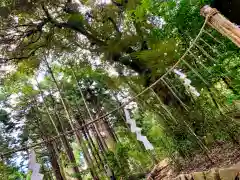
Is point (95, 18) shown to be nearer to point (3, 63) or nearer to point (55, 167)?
point (3, 63)

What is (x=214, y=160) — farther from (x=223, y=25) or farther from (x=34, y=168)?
(x=223, y=25)

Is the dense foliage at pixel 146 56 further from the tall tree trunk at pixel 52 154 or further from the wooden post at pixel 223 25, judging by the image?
the tall tree trunk at pixel 52 154

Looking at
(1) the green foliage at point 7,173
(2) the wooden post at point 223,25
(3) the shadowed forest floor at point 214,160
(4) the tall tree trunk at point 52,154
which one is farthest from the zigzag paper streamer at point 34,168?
(4) the tall tree trunk at point 52,154

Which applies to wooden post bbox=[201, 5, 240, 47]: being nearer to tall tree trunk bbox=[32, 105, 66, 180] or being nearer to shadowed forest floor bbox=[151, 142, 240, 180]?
shadowed forest floor bbox=[151, 142, 240, 180]

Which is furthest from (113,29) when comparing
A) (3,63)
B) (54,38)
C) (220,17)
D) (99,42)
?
(220,17)

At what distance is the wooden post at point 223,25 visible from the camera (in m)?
2.87

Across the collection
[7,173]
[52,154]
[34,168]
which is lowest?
[34,168]

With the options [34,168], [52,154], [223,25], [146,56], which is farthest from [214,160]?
[52,154]

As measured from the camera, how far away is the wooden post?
287 cm

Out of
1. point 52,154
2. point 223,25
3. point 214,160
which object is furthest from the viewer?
point 52,154

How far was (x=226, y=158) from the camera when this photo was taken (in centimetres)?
588

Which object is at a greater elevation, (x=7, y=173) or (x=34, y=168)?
(x=7, y=173)

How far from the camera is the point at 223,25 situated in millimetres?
3059

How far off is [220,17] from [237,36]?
418 millimetres
